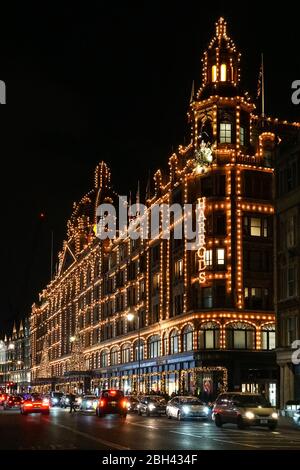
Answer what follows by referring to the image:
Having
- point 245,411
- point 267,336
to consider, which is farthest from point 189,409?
point 267,336

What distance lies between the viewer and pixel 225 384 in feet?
251

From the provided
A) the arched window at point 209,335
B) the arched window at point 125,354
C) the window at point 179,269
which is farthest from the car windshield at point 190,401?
the arched window at point 125,354

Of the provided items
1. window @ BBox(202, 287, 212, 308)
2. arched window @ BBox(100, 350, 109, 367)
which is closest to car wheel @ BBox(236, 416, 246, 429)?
window @ BBox(202, 287, 212, 308)

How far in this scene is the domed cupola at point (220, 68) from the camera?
80.7 meters

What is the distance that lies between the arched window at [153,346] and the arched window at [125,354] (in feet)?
32.5

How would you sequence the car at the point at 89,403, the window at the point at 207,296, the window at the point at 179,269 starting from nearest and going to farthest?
1. the car at the point at 89,403
2. the window at the point at 207,296
3. the window at the point at 179,269

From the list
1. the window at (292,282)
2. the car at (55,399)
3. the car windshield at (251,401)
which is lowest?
the car at (55,399)

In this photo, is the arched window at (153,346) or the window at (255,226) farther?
the arched window at (153,346)

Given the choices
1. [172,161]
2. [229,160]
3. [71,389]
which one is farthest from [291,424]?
[71,389]

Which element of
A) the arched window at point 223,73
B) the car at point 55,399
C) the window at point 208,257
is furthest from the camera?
the car at point 55,399

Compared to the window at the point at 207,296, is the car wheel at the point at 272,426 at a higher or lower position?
lower

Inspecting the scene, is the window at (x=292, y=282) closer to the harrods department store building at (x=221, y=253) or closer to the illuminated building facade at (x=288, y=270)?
the illuminated building facade at (x=288, y=270)

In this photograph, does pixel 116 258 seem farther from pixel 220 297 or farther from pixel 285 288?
pixel 285 288

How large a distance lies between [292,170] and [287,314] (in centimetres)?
1000
